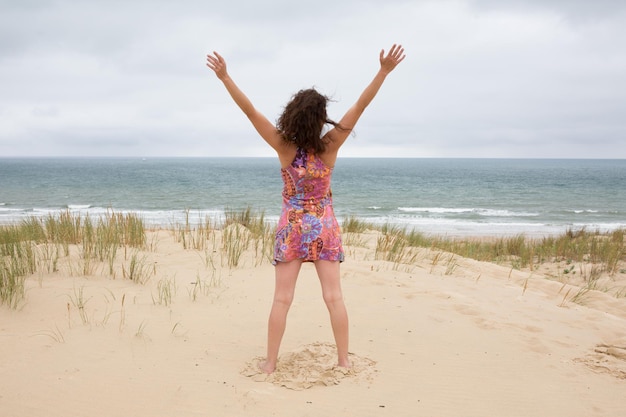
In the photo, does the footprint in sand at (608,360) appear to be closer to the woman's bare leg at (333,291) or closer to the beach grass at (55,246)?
the woman's bare leg at (333,291)

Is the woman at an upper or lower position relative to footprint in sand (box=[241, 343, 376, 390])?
upper

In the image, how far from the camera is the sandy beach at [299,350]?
340 cm

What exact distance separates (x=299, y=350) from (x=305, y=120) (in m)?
2.01

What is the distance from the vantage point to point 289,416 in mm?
3199

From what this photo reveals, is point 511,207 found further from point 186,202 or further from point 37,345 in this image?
point 37,345

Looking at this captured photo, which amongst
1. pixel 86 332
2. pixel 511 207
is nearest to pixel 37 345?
pixel 86 332

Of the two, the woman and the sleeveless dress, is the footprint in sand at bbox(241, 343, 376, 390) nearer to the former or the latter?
the woman

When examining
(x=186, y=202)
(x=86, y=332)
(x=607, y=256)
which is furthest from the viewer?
(x=186, y=202)

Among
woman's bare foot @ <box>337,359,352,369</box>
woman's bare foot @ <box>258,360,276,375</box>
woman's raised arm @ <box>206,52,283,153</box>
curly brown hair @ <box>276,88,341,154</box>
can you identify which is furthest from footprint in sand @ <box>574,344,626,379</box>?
woman's raised arm @ <box>206,52,283,153</box>

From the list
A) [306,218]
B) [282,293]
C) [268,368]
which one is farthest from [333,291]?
[268,368]

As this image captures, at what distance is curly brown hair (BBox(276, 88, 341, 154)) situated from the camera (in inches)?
133

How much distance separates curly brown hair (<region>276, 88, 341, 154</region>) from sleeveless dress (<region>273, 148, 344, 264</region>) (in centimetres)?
10

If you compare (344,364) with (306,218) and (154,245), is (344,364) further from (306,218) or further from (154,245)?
(154,245)

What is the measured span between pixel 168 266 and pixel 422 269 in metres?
3.72
